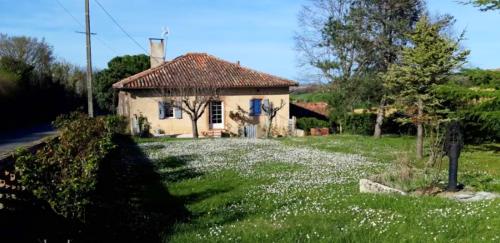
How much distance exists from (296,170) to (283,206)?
5.47 metres

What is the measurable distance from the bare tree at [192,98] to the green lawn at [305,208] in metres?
14.7

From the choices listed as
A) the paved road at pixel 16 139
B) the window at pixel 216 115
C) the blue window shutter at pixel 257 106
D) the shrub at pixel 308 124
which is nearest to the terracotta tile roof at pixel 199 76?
the blue window shutter at pixel 257 106

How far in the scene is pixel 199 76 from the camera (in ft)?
113

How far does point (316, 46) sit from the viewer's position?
31.5m

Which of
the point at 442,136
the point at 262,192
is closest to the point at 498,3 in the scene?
the point at 442,136

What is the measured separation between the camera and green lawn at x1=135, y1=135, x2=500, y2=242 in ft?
21.2

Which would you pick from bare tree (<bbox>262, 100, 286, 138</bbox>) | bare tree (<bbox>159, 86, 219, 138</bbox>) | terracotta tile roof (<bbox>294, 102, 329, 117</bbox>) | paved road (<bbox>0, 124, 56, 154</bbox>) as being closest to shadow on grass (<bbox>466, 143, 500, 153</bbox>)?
bare tree (<bbox>262, 100, 286, 138</bbox>)

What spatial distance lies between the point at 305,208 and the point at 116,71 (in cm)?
4896

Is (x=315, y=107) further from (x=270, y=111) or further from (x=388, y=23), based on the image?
(x=388, y=23)

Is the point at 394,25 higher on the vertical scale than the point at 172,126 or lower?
higher

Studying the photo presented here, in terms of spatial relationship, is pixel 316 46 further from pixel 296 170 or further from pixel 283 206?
pixel 283 206

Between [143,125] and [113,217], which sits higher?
[143,125]

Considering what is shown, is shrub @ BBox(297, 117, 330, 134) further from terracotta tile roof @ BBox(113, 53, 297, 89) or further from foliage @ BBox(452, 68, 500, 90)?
foliage @ BBox(452, 68, 500, 90)

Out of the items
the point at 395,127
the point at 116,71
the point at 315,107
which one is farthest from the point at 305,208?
the point at 116,71
